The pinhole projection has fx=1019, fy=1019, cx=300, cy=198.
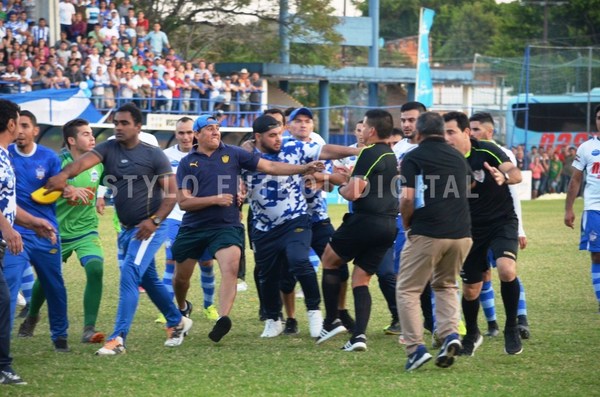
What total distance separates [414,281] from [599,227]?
3.81 meters

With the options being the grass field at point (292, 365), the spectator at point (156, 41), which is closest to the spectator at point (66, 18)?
the spectator at point (156, 41)

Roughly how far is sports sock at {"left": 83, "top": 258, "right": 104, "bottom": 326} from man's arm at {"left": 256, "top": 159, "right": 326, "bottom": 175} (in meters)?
1.79

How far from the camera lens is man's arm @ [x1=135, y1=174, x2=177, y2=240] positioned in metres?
8.50

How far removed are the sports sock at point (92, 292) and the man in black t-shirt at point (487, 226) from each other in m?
3.29

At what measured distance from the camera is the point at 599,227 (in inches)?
423

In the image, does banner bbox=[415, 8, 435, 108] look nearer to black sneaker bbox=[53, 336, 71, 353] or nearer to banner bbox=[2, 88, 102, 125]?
banner bbox=[2, 88, 102, 125]

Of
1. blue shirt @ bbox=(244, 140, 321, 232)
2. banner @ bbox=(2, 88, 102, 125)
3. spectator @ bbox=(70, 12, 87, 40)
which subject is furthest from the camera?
spectator @ bbox=(70, 12, 87, 40)

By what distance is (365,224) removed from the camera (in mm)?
8641

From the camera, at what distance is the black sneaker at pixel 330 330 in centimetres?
887

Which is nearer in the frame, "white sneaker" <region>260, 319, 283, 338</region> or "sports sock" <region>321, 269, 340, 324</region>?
"sports sock" <region>321, 269, 340, 324</region>

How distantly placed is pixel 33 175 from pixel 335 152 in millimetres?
2695

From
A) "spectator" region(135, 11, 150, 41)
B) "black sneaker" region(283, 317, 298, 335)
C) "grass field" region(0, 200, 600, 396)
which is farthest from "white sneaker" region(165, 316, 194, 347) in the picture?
"spectator" region(135, 11, 150, 41)

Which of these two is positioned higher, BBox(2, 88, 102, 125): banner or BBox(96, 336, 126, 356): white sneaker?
BBox(2, 88, 102, 125): banner

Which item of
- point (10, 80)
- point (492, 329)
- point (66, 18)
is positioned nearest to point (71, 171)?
point (492, 329)
